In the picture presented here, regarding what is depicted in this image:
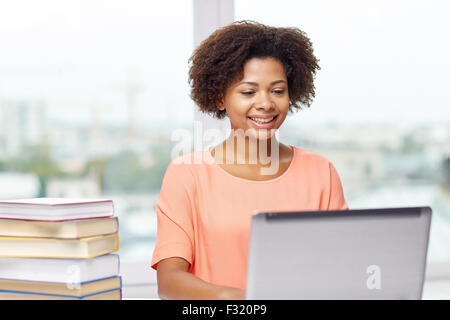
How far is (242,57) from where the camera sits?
154 cm

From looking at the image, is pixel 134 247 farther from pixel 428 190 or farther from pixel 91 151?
pixel 428 190

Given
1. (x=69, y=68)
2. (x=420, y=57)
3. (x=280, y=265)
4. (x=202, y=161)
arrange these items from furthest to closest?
(x=420, y=57)
(x=69, y=68)
(x=202, y=161)
(x=280, y=265)

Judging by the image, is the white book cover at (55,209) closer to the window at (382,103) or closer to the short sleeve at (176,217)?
the short sleeve at (176,217)

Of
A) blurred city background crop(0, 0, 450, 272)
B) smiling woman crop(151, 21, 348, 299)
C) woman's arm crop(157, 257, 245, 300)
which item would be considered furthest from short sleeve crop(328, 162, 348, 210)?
blurred city background crop(0, 0, 450, 272)

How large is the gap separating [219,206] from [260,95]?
0.33m

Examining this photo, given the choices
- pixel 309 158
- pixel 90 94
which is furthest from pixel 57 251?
pixel 90 94

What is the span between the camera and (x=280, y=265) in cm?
93

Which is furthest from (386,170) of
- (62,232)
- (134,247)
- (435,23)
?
(62,232)

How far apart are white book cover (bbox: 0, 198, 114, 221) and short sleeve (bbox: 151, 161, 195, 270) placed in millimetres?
261

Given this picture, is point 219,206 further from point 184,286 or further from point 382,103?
point 382,103

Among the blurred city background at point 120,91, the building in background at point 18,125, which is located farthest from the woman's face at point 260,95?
the building in background at point 18,125

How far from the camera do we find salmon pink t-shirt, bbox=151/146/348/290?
152 centimetres

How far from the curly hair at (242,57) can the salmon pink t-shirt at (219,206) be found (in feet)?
0.75

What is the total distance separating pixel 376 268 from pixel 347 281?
0.20 feet
